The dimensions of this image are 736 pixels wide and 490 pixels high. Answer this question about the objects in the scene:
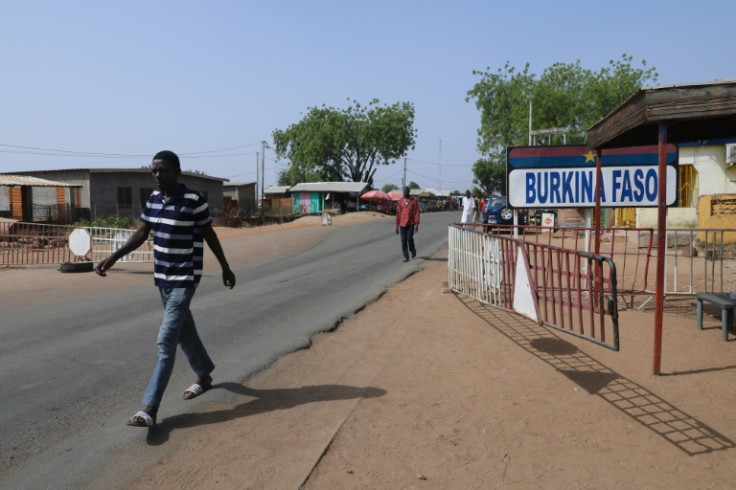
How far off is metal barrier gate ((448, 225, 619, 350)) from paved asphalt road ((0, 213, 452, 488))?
1652 mm

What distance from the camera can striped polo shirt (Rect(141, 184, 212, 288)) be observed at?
401 cm

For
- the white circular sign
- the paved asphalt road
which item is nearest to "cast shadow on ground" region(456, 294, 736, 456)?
the paved asphalt road

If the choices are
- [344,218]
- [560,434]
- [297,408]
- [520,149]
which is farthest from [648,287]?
[344,218]

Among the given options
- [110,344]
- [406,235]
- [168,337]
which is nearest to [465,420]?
[168,337]

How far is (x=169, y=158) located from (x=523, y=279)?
3720 millimetres

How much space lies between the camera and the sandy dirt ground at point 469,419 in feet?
Result: 10.6

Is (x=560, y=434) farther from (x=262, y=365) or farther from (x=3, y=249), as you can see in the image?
(x=3, y=249)

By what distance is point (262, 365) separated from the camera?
5.42m

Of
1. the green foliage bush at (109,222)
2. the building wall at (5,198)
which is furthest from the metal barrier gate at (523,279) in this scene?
the building wall at (5,198)

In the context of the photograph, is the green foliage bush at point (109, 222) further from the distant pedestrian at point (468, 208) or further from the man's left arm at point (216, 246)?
the man's left arm at point (216, 246)

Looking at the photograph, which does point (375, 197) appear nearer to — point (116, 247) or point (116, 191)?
point (116, 191)

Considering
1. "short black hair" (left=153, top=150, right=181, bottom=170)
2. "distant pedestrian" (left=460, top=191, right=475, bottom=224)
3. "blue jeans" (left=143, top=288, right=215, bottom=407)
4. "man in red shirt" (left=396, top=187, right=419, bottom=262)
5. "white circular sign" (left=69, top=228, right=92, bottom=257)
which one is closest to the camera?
"blue jeans" (left=143, top=288, right=215, bottom=407)

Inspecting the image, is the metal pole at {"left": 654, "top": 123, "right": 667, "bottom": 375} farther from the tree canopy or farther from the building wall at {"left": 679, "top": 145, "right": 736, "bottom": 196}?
the tree canopy

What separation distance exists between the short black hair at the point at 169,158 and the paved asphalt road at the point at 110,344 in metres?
1.85
